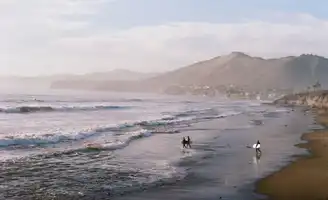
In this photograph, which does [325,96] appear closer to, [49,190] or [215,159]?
[215,159]

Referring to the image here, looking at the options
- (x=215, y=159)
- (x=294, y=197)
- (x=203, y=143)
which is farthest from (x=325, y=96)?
(x=294, y=197)

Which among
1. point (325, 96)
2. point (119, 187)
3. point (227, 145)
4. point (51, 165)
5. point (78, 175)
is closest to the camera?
point (119, 187)

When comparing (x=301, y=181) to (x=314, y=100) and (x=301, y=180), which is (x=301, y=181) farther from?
(x=314, y=100)

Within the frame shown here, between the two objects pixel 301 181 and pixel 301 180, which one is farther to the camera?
pixel 301 180

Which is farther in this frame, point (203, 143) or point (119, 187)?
point (203, 143)

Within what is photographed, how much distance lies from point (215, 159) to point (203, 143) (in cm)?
809

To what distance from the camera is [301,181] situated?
1898 centimetres

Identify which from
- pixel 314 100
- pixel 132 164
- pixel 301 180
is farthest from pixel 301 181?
pixel 314 100

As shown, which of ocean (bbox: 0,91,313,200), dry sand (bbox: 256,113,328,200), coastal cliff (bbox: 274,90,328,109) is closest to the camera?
dry sand (bbox: 256,113,328,200)

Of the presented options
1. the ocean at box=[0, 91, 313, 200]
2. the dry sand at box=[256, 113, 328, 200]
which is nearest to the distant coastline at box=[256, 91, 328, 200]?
the dry sand at box=[256, 113, 328, 200]

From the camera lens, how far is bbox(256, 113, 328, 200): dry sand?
1642 cm

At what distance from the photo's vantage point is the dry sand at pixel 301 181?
1642 centimetres

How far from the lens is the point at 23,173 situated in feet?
63.1

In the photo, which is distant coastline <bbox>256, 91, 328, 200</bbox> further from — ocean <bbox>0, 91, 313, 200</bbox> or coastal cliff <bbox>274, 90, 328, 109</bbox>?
coastal cliff <bbox>274, 90, 328, 109</bbox>
